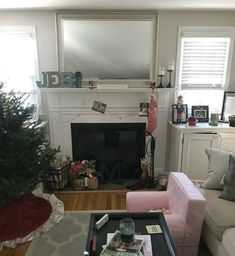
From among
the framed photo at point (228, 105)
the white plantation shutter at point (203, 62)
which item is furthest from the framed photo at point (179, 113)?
the framed photo at point (228, 105)

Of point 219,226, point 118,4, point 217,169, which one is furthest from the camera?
point 118,4

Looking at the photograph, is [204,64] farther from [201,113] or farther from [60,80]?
[60,80]

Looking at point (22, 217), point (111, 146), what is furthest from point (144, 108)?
point (22, 217)

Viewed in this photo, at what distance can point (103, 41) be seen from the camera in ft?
10.3

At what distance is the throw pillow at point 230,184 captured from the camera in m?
1.91

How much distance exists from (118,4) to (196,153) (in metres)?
2.10

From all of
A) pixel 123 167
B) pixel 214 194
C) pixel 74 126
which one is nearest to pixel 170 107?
pixel 123 167

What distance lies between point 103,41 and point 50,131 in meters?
1.47

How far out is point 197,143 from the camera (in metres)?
3.05

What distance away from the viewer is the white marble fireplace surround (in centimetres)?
329

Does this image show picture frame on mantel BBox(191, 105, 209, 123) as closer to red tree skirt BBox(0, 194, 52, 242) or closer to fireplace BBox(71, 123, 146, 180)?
fireplace BBox(71, 123, 146, 180)

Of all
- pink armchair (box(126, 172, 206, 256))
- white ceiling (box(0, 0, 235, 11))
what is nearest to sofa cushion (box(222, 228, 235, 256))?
pink armchair (box(126, 172, 206, 256))

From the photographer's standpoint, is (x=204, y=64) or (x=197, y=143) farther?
(x=204, y=64)

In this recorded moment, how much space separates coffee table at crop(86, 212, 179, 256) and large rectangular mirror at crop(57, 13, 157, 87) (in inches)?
79.1
